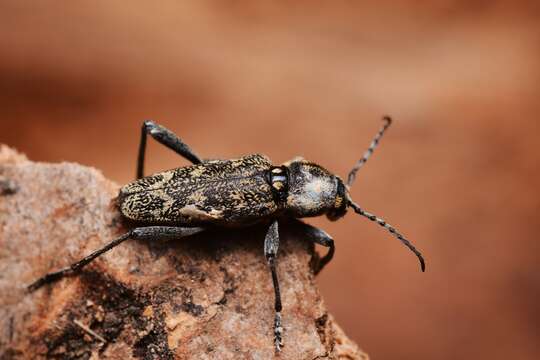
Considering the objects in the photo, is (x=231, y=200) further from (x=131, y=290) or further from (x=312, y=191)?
(x=131, y=290)

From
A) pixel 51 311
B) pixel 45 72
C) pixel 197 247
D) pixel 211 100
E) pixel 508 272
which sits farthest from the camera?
pixel 211 100

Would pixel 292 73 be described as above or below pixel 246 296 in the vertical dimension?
above

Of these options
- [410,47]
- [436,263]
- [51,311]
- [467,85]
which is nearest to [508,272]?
[436,263]

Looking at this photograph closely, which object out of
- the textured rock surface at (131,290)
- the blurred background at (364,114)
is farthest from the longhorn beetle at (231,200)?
the blurred background at (364,114)

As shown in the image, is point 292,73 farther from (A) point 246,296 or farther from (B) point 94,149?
(A) point 246,296

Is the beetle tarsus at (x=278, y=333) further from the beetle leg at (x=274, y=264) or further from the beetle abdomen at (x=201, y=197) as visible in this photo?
the beetle abdomen at (x=201, y=197)

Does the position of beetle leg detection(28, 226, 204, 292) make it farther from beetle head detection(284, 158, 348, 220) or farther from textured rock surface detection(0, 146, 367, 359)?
beetle head detection(284, 158, 348, 220)

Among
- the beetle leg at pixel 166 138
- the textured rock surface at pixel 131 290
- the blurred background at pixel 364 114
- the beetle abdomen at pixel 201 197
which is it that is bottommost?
the textured rock surface at pixel 131 290
